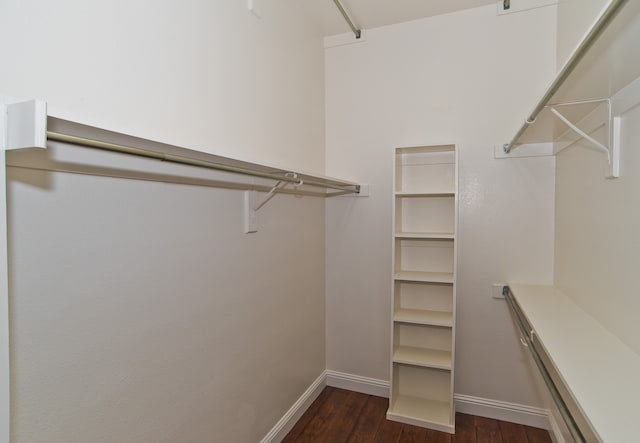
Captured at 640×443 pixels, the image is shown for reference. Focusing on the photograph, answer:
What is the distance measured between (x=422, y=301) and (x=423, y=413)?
0.74 metres

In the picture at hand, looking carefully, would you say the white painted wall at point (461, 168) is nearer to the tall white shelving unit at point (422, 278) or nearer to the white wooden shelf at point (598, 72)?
the tall white shelving unit at point (422, 278)

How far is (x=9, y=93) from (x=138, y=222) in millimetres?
483

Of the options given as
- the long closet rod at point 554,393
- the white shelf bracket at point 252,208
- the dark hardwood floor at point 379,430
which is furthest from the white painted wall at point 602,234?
the white shelf bracket at point 252,208

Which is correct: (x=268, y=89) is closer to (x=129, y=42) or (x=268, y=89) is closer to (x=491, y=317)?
(x=129, y=42)

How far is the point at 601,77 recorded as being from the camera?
123 centimetres

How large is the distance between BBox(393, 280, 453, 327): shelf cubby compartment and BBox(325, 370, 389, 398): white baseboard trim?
2.02ft

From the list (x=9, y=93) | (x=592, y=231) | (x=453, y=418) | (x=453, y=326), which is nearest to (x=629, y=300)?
(x=592, y=231)

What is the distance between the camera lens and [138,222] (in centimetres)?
120

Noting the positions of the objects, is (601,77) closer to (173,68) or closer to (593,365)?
(593,365)

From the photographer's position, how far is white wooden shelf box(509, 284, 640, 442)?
32.0 inches

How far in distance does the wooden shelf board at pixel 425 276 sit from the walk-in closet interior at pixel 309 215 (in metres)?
0.04

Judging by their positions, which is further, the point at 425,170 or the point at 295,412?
the point at 425,170

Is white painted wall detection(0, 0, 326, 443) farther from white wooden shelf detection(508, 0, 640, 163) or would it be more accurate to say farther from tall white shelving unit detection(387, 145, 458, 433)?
white wooden shelf detection(508, 0, 640, 163)

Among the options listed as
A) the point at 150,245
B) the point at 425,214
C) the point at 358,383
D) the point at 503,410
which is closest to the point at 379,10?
the point at 425,214
